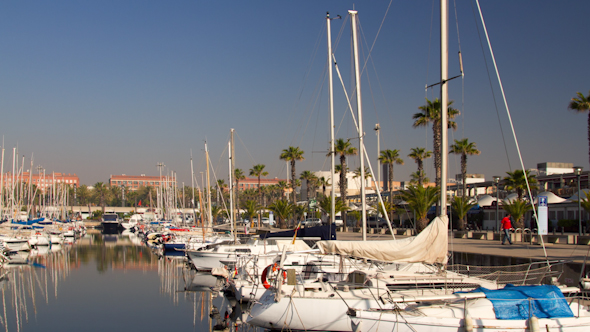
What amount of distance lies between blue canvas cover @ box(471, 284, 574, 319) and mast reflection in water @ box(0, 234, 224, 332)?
8796 mm

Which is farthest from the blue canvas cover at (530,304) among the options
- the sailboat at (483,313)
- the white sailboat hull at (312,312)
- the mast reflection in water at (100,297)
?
the mast reflection in water at (100,297)

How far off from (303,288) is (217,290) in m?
11.1

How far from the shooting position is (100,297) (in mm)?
21359

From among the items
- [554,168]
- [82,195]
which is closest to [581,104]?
[554,168]

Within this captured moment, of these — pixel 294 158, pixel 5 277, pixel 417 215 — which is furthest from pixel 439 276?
pixel 294 158

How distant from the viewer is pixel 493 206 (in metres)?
49.4

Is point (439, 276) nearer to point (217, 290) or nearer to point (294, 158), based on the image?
point (217, 290)

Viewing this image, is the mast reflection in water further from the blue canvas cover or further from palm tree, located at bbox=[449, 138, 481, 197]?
palm tree, located at bbox=[449, 138, 481, 197]

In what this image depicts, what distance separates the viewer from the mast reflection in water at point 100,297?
1647 centimetres

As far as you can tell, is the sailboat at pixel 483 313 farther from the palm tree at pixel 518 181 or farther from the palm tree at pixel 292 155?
the palm tree at pixel 292 155

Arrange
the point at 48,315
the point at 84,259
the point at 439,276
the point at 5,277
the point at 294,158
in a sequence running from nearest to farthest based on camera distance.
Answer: the point at 439,276, the point at 48,315, the point at 5,277, the point at 84,259, the point at 294,158

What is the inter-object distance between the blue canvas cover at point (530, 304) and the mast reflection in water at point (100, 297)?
8796 mm

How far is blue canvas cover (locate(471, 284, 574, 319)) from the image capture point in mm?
10914

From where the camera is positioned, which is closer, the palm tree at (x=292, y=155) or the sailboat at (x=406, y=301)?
the sailboat at (x=406, y=301)
